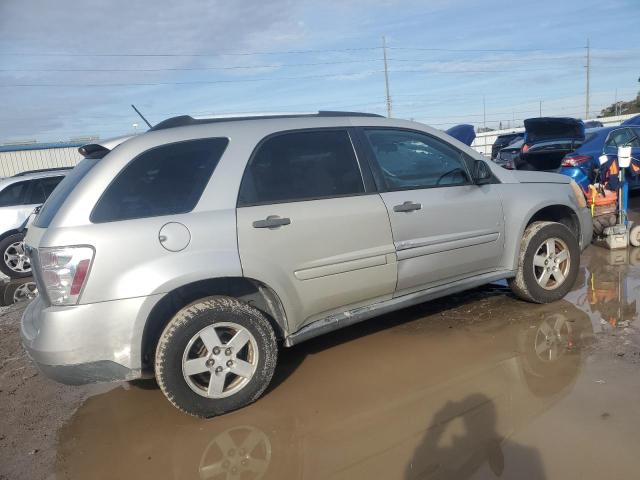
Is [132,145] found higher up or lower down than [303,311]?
higher up

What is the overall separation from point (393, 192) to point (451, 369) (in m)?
1.36

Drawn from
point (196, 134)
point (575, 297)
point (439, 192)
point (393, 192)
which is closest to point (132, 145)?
point (196, 134)

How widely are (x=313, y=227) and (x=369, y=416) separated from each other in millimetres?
1265

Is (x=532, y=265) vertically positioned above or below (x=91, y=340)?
below

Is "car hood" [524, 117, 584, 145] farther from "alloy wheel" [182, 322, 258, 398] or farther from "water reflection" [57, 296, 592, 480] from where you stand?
"alloy wheel" [182, 322, 258, 398]

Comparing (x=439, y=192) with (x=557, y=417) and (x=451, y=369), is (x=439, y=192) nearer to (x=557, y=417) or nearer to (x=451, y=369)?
(x=451, y=369)

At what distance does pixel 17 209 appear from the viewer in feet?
29.2

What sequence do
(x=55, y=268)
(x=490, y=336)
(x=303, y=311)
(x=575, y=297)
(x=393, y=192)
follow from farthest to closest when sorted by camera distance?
(x=575, y=297), (x=490, y=336), (x=393, y=192), (x=303, y=311), (x=55, y=268)

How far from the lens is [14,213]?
8.88m

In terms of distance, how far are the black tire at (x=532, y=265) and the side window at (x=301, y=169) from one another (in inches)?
70.8

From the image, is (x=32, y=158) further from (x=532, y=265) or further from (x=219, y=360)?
(x=532, y=265)

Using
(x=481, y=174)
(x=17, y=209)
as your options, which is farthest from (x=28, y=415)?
(x=17, y=209)

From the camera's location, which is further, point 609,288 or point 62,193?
point 609,288

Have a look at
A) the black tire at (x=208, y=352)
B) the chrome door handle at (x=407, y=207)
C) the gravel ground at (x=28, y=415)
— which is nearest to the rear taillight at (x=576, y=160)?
the chrome door handle at (x=407, y=207)
